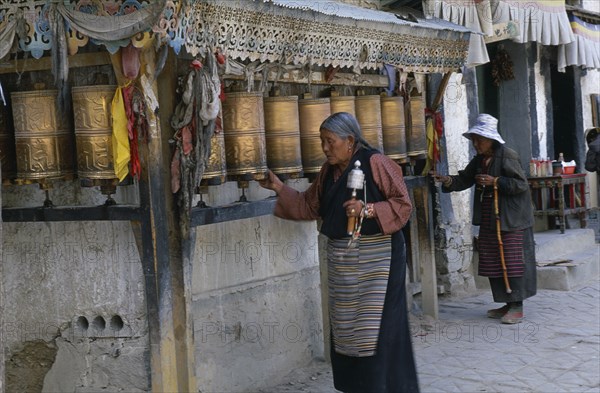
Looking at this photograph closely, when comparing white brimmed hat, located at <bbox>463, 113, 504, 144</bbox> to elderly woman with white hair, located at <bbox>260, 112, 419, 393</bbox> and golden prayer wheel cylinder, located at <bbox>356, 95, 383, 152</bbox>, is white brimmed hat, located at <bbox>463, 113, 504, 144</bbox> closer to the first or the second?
golden prayer wheel cylinder, located at <bbox>356, 95, 383, 152</bbox>

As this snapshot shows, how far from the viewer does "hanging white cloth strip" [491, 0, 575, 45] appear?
955 centimetres

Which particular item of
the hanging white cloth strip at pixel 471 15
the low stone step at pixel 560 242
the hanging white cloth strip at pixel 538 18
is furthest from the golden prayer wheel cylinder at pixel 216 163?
the low stone step at pixel 560 242

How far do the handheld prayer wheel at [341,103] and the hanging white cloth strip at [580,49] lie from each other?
645cm

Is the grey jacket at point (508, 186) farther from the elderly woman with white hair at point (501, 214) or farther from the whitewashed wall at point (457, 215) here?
the whitewashed wall at point (457, 215)

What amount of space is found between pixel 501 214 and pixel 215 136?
3.69 m

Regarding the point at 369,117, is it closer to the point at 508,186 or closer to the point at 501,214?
the point at 508,186

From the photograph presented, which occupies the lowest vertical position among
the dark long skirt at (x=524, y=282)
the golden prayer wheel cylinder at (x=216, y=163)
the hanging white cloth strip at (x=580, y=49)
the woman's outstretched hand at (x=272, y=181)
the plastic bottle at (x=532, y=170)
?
the dark long skirt at (x=524, y=282)

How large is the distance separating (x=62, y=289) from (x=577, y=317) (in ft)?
15.5

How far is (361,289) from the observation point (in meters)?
4.92

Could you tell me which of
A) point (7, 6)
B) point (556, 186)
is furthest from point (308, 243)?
point (556, 186)

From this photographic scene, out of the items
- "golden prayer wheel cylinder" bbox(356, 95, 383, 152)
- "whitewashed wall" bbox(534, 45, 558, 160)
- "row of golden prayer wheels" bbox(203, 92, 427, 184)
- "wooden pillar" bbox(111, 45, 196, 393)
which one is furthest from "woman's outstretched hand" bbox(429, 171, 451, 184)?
"whitewashed wall" bbox(534, 45, 558, 160)

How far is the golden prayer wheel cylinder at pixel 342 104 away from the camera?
6273 millimetres

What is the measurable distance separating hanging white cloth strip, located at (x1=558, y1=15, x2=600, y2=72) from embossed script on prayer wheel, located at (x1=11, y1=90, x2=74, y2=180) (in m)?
8.66

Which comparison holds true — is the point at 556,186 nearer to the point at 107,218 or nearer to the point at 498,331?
the point at 498,331
